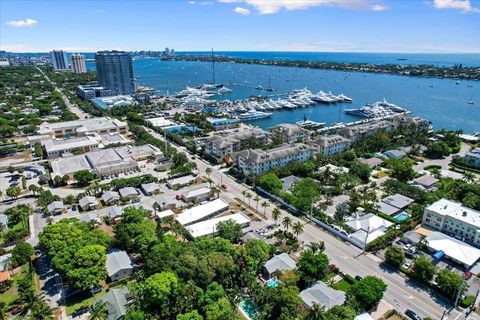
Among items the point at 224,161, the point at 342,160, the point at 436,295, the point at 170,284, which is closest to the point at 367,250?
the point at 436,295

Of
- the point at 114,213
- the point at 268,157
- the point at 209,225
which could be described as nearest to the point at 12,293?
the point at 114,213

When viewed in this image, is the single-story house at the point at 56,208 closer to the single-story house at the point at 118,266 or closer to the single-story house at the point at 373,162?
the single-story house at the point at 118,266

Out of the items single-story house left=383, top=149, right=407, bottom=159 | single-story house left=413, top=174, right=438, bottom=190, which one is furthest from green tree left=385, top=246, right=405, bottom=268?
single-story house left=383, top=149, right=407, bottom=159

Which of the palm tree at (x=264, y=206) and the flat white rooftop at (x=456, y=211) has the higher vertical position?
the flat white rooftop at (x=456, y=211)

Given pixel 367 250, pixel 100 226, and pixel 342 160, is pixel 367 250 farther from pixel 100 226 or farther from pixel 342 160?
pixel 100 226

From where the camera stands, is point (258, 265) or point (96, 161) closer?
point (258, 265)

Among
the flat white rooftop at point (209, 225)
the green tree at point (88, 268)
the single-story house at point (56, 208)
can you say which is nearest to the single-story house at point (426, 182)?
the flat white rooftop at point (209, 225)

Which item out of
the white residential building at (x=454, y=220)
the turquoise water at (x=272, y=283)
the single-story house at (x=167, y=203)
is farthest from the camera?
the single-story house at (x=167, y=203)
